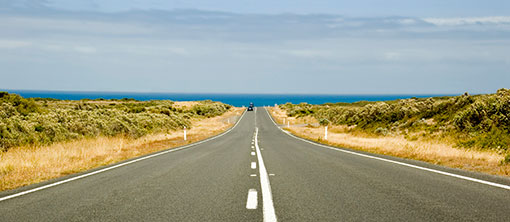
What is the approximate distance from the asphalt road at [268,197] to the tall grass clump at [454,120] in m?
11.1

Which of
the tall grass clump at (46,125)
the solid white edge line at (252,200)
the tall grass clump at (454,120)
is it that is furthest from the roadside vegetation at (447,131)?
the tall grass clump at (46,125)

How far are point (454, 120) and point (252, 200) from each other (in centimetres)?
2155

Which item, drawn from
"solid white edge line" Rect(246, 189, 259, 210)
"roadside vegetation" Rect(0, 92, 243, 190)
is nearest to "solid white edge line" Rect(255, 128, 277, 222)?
"solid white edge line" Rect(246, 189, 259, 210)

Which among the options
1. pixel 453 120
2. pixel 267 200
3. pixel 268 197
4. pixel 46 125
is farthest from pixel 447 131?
pixel 46 125

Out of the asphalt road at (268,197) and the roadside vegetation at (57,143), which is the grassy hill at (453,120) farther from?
the roadside vegetation at (57,143)

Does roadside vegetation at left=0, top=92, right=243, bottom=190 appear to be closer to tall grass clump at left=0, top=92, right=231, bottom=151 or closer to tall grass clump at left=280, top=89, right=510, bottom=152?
tall grass clump at left=0, top=92, right=231, bottom=151

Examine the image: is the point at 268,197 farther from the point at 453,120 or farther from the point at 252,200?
the point at 453,120

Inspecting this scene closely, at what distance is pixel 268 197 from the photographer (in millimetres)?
6125

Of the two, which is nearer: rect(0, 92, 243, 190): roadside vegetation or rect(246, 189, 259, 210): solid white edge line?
rect(246, 189, 259, 210): solid white edge line

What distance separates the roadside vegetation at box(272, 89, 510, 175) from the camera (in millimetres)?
12219

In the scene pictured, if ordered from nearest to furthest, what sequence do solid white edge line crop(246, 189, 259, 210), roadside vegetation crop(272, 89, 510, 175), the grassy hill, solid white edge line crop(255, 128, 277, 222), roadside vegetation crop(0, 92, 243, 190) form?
solid white edge line crop(255, 128, 277, 222), solid white edge line crop(246, 189, 259, 210), roadside vegetation crop(0, 92, 243, 190), roadside vegetation crop(272, 89, 510, 175), the grassy hill

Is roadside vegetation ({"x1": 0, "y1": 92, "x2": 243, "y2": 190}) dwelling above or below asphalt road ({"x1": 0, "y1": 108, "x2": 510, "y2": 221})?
below

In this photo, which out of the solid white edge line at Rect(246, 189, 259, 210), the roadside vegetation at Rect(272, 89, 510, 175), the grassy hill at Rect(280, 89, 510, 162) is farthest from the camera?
the grassy hill at Rect(280, 89, 510, 162)

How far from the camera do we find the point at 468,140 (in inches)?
746
